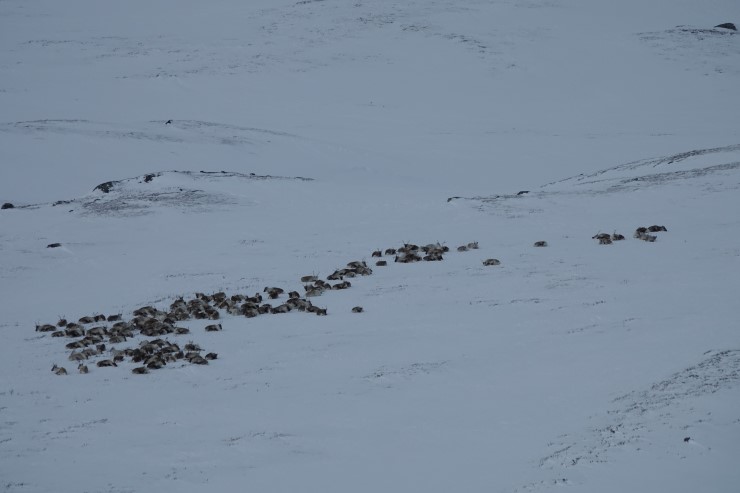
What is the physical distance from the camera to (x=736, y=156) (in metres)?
22.3

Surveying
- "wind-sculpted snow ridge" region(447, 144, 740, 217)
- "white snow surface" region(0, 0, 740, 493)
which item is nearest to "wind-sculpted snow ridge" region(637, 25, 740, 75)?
"white snow surface" region(0, 0, 740, 493)

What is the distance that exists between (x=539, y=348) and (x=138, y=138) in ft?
80.0

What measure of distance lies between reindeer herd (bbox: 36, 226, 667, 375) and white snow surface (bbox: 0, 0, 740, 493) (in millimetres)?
202

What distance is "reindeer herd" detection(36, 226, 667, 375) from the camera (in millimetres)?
10562

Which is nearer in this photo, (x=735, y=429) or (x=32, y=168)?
(x=735, y=429)

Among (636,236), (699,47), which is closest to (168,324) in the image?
(636,236)

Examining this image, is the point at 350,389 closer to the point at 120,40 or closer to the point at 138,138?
the point at 138,138

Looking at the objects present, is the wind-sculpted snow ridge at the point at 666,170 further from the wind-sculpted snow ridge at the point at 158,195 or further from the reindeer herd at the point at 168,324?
the wind-sculpted snow ridge at the point at 158,195

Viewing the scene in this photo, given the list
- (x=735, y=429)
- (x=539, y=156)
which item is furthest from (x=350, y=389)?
(x=539, y=156)

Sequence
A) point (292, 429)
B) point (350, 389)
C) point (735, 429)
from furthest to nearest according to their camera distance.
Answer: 1. point (350, 389)
2. point (292, 429)
3. point (735, 429)

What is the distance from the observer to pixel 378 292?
13.3 meters

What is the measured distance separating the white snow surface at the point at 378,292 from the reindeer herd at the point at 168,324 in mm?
202

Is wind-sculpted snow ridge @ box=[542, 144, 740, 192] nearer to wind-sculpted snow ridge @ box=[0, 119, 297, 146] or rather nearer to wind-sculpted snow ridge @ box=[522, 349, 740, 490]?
wind-sculpted snow ridge @ box=[522, 349, 740, 490]

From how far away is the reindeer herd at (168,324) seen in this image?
10562mm
